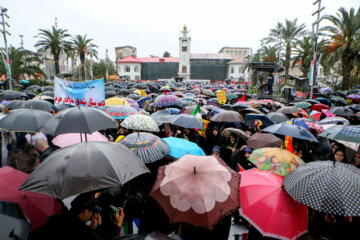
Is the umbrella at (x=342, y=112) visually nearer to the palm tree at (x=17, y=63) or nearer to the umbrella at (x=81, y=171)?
the umbrella at (x=81, y=171)

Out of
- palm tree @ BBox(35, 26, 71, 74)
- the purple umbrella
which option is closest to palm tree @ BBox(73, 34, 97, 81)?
palm tree @ BBox(35, 26, 71, 74)

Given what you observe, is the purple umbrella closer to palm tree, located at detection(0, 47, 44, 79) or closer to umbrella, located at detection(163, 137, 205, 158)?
umbrella, located at detection(163, 137, 205, 158)

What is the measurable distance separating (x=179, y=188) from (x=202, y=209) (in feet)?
1.04

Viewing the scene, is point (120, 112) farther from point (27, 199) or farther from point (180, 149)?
point (27, 199)

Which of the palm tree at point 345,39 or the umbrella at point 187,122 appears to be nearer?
the umbrella at point 187,122

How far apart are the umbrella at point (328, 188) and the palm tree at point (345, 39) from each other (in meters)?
19.1

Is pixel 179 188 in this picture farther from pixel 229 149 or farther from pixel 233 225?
pixel 229 149

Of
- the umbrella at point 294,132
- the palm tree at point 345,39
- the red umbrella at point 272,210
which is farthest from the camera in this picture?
the palm tree at point 345,39

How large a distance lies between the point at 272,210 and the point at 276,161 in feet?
2.80

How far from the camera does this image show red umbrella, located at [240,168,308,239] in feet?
7.85

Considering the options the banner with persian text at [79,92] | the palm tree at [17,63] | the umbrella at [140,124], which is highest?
the palm tree at [17,63]

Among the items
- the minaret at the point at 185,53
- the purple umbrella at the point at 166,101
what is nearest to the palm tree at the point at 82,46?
the purple umbrella at the point at 166,101

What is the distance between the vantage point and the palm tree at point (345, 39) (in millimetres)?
16828

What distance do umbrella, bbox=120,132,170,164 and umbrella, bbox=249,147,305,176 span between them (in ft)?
4.72
